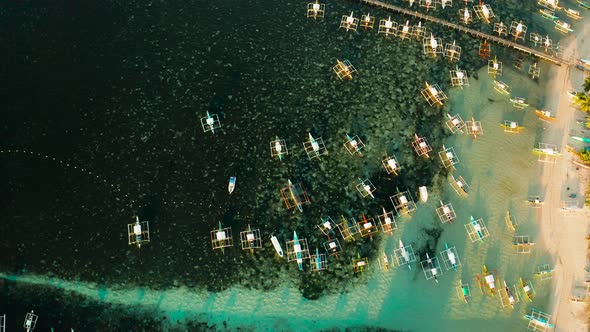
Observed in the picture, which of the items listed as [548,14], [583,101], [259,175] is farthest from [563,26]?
[259,175]

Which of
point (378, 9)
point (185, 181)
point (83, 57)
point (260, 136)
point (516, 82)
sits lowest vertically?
point (185, 181)

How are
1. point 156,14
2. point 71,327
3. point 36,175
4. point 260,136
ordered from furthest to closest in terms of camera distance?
point 156,14
point 260,136
point 36,175
point 71,327

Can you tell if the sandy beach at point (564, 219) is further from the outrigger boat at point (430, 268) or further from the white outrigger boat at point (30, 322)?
the white outrigger boat at point (30, 322)

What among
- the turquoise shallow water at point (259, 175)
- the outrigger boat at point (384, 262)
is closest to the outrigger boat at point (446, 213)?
the turquoise shallow water at point (259, 175)

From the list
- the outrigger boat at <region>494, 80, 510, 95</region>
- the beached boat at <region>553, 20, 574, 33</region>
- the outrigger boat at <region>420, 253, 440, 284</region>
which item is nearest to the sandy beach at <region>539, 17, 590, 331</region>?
the outrigger boat at <region>494, 80, 510, 95</region>

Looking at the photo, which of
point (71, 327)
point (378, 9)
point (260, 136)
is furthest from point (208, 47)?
point (71, 327)

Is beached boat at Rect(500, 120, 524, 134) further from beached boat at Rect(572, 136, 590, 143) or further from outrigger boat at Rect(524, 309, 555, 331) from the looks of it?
outrigger boat at Rect(524, 309, 555, 331)

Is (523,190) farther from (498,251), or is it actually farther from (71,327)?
(71,327)
